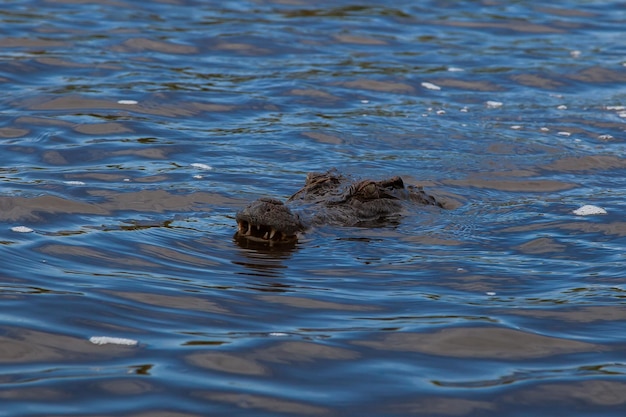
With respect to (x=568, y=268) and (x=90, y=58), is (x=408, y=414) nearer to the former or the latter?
(x=568, y=268)

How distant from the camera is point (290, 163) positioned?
11320 millimetres

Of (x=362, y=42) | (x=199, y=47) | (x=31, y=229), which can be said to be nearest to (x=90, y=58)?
(x=199, y=47)

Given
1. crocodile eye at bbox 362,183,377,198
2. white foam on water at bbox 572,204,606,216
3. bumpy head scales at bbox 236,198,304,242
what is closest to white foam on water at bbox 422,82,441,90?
white foam on water at bbox 572,204,606,216

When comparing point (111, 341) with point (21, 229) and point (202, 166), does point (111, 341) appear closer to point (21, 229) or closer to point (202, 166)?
point (21, 229)

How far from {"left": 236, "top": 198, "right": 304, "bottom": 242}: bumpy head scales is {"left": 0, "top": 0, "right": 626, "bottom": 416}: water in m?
0.17

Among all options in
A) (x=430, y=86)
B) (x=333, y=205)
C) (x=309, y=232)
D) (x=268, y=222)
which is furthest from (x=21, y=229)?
(x=430, y=86)

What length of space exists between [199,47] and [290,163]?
20.5 ft

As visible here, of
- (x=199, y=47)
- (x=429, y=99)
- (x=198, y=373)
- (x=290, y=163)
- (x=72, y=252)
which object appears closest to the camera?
(x=198, y=373)

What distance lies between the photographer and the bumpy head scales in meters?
8.05

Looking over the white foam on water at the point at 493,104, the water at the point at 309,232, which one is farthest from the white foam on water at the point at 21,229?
the white foam on water at the point at 493,104

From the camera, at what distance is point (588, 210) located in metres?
9.52

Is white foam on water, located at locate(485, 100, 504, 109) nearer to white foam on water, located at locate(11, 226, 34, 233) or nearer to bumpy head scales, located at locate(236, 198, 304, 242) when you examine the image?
bumpy head scales, located at locate(236, 198, 304, 242)

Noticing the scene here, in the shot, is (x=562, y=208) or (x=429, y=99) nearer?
(x=562, y=208)

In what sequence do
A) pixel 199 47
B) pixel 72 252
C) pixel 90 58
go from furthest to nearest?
pixel 199 47 → pixel 90 58 → pixel 72 252
